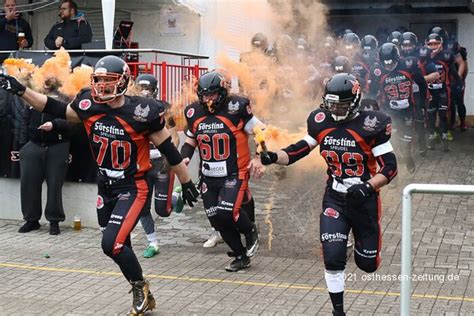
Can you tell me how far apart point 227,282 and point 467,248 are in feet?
9.22

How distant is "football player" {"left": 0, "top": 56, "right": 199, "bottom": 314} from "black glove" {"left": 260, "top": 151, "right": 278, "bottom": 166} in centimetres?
71

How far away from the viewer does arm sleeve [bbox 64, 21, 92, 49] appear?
39.6 ft

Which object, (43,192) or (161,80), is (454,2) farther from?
(43,192)

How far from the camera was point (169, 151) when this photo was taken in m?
6.67

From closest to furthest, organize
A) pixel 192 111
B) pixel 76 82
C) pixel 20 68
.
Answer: pixel 192 111
pixel 20 68
pixel 76 82

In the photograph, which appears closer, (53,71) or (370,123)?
(370,123)

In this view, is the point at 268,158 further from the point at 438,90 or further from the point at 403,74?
the point at 438,90

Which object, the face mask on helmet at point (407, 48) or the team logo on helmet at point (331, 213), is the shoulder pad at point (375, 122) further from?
the face mask on helmet at point (407, 48)

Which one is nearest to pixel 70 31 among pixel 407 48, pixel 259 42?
pixel 259 42

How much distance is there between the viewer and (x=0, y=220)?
10.9 m

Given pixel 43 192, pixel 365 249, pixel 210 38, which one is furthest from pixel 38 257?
pixel 210 38

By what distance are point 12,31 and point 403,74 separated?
20.4 feet

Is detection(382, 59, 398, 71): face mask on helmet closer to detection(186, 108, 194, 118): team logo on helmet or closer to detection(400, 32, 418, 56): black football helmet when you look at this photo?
detection(400, 32, 418, 56): black football helmet

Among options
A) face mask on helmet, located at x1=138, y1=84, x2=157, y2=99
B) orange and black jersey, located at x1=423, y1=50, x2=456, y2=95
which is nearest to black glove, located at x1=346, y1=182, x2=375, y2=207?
face mask on helmet, located at x1=138, y1=84, x2=157, y2=99
